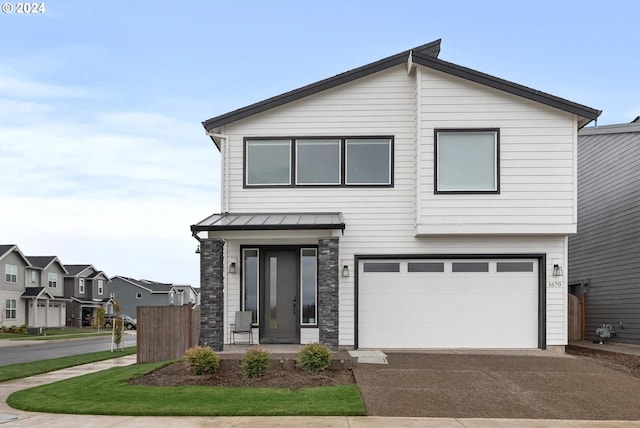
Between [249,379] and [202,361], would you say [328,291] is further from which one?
[202,361]

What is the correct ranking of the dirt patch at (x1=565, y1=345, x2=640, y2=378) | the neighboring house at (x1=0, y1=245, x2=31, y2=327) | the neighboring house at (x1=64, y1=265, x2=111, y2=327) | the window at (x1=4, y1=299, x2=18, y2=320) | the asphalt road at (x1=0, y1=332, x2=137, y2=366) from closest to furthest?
the dirt patch at (x1=565, y1=345, x2=640, y2=378), the asphalt road at (x1=0, y1=332, x2=137, y2=366), the neighboring house at (x1=0, y1=245, x2=31, y2=327), the window at (x1=4, y1=299, x2=18, y2=320), the neighboring house at (x1=64, y1=265, x2=111, y2=327)

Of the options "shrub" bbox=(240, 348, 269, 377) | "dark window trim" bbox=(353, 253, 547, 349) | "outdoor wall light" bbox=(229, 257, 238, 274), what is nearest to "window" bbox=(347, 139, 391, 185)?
"dark window trim" bbox=(353, 253, 547, 349)

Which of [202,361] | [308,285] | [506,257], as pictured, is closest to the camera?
[202,361]

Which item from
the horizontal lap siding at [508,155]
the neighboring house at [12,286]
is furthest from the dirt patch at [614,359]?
the neighboring house at [12,286]

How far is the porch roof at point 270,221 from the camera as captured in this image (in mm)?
13867

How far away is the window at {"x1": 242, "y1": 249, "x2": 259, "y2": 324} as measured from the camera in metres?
15.3

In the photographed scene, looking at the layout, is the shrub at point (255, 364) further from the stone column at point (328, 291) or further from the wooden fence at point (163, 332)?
the wooden fence at point (163, 332)

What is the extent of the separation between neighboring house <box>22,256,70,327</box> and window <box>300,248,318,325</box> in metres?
41.0

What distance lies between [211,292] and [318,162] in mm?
4026

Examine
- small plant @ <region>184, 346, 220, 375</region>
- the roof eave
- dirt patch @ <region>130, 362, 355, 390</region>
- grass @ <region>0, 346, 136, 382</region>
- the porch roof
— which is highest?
the roof eave

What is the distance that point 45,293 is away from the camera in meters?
51.8

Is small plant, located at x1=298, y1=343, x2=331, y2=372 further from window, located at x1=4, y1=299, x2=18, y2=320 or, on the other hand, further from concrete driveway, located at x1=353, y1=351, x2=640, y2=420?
window, located at x1=4, y1=299, x2=18, y2=320

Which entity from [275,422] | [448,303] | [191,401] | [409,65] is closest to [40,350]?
[448,303]

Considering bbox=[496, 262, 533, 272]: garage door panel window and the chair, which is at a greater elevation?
bbox=[496, 262, 533, 272]: garage door panel window
